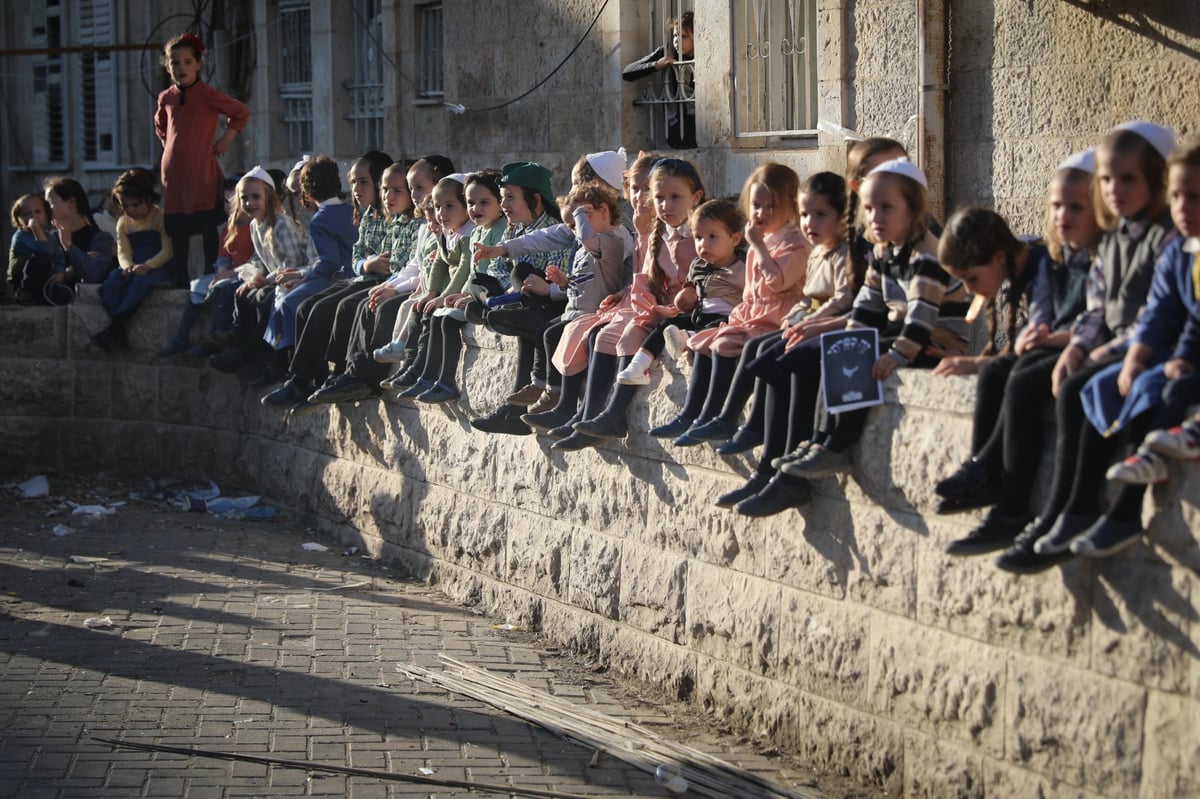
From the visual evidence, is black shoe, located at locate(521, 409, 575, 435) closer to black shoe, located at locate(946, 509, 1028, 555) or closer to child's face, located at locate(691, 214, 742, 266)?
child's face, located at locate(691, 214, 742, 266)

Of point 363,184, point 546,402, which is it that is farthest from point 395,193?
point 546,402

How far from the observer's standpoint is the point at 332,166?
1127cm

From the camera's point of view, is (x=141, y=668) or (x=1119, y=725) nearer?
(x=1119, y=725)

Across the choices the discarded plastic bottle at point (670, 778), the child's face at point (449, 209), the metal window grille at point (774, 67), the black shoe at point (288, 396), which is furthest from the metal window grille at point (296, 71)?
the discarded plastic bottle at point (670, 778)

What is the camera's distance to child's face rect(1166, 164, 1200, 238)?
4527 mm

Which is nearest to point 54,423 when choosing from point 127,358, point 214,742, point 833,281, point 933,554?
point 127,358

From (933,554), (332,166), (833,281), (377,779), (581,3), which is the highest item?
(581,3)

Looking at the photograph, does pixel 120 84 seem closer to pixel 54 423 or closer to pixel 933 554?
pixel 54 423

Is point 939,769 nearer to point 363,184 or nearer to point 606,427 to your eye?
point 606,427

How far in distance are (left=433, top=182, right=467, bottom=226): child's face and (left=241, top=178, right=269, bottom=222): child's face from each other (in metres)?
2.36

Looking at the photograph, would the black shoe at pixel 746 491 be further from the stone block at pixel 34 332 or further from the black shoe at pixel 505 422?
the stone block at pixel 34 332

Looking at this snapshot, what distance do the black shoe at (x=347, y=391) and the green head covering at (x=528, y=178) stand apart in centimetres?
159

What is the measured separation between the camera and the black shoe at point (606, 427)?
23.7 ft

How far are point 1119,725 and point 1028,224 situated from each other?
5113mm
